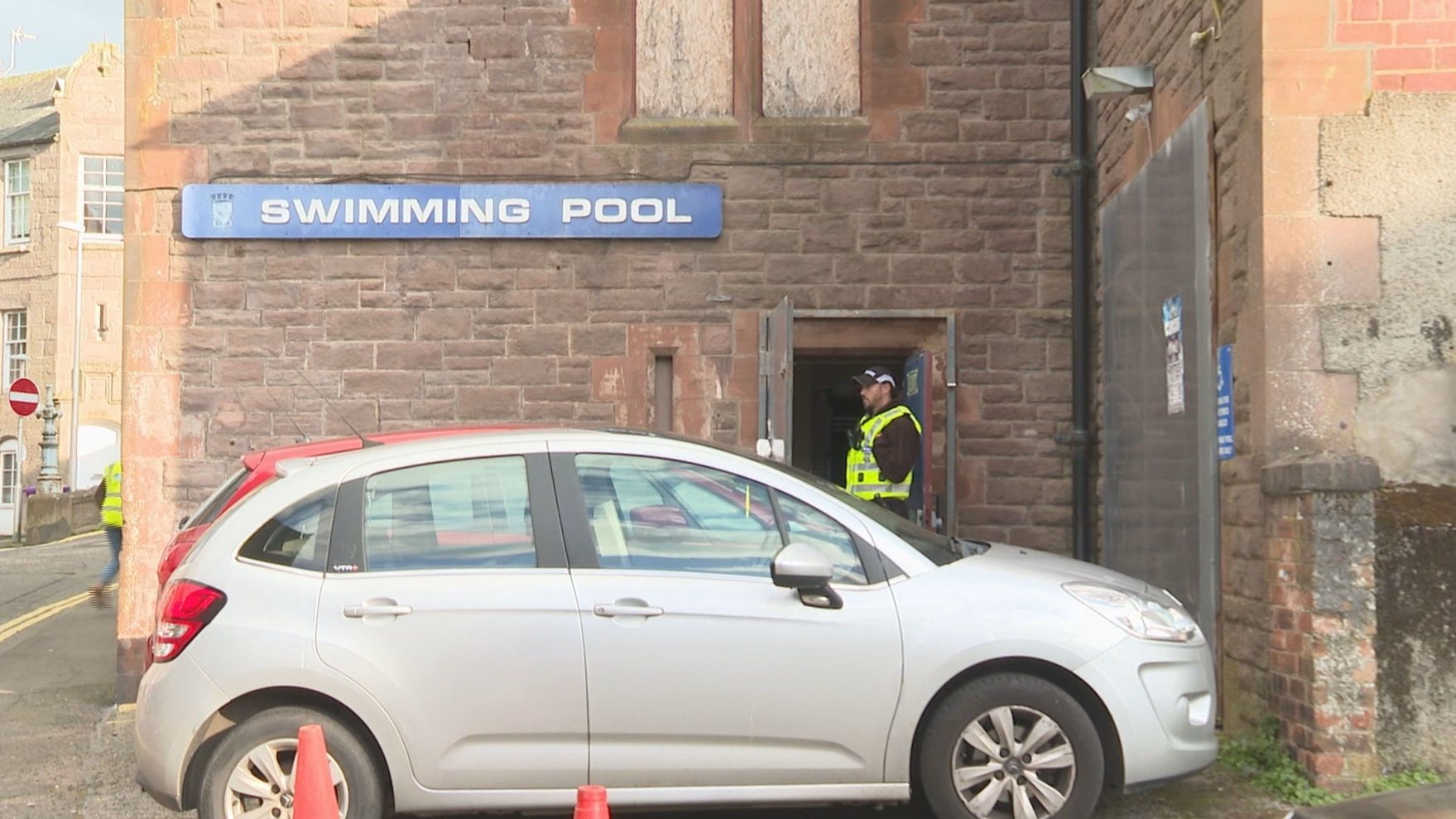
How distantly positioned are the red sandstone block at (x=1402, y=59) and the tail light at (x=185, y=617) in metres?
5.42

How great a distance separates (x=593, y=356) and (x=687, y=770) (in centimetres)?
487

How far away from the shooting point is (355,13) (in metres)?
10.0

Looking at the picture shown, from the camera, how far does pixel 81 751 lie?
7984mm

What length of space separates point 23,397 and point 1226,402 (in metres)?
25.7

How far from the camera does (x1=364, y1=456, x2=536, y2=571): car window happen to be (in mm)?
5484

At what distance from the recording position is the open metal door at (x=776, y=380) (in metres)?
9.02

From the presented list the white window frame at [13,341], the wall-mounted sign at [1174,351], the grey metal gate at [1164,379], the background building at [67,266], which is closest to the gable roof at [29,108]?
the background building at [67,266]

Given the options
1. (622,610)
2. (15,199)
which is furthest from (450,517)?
(15,199)

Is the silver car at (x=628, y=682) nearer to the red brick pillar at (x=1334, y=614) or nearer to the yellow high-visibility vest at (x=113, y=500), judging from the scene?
the red brick pillar at (x=1334, y=614)

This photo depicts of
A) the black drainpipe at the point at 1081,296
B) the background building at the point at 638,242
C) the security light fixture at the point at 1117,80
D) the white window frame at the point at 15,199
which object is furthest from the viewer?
the white window frame at the point at 15,199

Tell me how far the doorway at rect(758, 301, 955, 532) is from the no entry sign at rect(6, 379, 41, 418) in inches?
832

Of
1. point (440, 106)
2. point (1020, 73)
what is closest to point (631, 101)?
point (440, 106)

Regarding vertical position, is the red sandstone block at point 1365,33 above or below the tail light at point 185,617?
above

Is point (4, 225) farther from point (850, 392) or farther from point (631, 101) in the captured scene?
point (631, 101)
